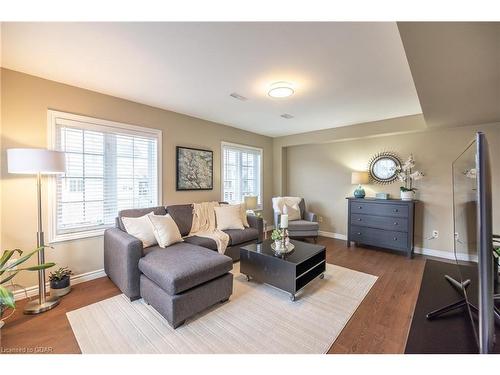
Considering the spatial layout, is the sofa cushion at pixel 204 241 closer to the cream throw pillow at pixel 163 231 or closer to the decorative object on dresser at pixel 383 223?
the cream throw pillow at pixel 163 231

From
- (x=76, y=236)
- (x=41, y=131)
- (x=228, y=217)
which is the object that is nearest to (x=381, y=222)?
(x=228, y=217)

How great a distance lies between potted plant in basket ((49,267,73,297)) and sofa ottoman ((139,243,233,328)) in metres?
0.91

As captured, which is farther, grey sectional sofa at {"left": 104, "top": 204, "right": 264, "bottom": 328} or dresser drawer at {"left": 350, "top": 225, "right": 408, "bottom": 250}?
dresser drawer at {"left": 350, "top": 225, "right": 408, "bottom": 250}

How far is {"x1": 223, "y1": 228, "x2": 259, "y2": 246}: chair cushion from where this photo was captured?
3207 mm

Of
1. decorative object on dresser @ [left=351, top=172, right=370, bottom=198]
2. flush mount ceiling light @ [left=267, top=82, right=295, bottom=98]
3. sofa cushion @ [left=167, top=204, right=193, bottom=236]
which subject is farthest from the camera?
decorative object on dresser @ [left=351, top=172, right=370, bottom=198]

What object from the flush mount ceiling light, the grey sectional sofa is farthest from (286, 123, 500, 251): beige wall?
the grey sectional sofa

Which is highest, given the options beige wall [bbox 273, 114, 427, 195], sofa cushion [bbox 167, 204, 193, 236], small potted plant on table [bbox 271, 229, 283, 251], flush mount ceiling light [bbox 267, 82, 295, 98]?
flush mount ceiling light [bbox 267, 82, 295, 98]

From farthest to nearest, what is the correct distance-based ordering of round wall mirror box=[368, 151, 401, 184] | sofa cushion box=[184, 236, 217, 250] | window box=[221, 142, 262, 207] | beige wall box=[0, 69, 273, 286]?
window box=[221, 142, 262, 207] < round wall mirror box=[368, 151, 401, 184] < sofa cushion box=[184, 236, 217, 250] < beige wall box=[0, 69, 273, 286]

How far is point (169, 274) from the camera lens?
1.85 meters

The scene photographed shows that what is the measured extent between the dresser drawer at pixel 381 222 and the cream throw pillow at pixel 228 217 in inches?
84.5

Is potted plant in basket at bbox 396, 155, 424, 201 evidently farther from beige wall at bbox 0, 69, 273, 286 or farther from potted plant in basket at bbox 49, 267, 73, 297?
potted plant in basket at bbox 49, 267, 73, 297

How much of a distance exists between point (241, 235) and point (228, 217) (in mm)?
387

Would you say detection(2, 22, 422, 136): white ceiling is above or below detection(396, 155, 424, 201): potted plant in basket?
above
